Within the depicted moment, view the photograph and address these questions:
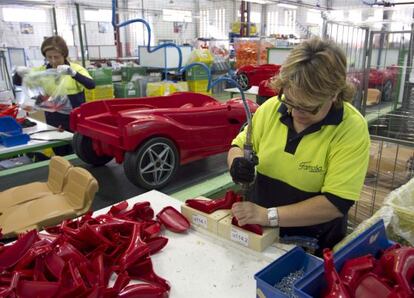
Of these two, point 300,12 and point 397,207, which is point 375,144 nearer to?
point 397,207

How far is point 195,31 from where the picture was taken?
51.1 ft

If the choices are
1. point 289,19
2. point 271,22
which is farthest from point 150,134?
point 289,19

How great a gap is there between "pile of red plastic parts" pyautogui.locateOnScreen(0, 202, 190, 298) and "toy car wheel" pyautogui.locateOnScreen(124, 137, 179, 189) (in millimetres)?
1513

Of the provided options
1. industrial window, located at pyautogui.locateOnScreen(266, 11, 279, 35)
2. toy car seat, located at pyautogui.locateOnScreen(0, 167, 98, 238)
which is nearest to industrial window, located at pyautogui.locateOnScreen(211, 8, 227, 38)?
industrial window, located at pyautogui.locateOnScreen(266, 11, 279, 35)

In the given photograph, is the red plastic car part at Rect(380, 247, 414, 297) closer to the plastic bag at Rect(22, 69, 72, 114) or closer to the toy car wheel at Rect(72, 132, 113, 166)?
the toy car wheel at Rect(72, 132, 113, 166)

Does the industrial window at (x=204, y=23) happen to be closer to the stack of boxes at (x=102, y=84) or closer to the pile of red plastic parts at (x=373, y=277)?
the stack of boxes at (x=102, y=84)

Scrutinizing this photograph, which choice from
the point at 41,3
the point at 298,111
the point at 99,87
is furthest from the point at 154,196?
the point at 41,3

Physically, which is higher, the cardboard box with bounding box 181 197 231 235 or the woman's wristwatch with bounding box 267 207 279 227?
the woman's wristwatch with bounding box 267 207 279 227

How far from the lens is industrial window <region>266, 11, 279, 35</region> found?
16888 millimetres

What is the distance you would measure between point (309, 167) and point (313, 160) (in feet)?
0.11

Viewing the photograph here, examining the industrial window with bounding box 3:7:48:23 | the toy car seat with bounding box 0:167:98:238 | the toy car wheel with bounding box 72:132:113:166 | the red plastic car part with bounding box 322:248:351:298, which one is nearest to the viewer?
the red plastic car part with bounding box 322:248:351:298

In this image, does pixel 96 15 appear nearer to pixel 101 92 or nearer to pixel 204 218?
pixel 101 92

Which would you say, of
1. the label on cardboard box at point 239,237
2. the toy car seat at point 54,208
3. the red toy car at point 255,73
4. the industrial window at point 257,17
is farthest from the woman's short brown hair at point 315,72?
the industrial window at point 257,17

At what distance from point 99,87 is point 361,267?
282 inches
